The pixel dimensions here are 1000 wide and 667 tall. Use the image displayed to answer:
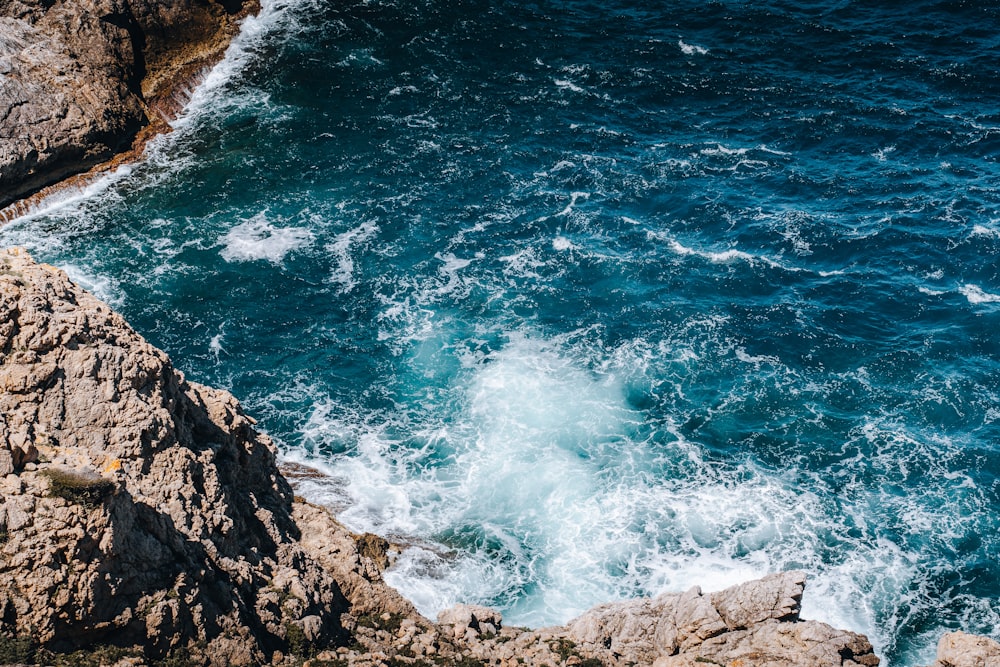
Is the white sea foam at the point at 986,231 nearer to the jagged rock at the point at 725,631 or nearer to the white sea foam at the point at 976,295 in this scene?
the white sea foam at the point at 976,295

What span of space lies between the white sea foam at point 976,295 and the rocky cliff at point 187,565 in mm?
37339

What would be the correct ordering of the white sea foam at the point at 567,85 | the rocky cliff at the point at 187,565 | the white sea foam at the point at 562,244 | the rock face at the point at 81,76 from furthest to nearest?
the white sea foam at the point at 567,85 → the rock face at the point at 81,76 → the white sea foam at the point at 562,244 → the rocky cliff at the point at 187,565

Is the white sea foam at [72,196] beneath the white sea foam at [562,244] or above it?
above

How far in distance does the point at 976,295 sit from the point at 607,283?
27.2m

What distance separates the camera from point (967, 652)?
1267 inches

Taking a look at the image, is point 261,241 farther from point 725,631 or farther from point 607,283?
point 725,631

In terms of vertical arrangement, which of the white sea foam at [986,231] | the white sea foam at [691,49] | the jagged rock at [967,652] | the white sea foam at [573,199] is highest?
the white sea foam at [691,49]

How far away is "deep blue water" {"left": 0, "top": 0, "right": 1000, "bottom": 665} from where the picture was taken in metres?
50.6

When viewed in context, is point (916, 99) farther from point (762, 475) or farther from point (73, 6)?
point (73, 6)

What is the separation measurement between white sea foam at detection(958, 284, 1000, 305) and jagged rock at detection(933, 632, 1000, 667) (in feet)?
125

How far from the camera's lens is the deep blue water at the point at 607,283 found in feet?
166

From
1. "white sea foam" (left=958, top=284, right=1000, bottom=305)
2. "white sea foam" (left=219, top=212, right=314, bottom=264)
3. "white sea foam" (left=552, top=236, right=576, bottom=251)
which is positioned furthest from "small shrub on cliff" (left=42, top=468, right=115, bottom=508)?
"white sea foam" (left=958, top=284, right=1000, bottom=305)

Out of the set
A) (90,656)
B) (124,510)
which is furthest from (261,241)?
(90,656)

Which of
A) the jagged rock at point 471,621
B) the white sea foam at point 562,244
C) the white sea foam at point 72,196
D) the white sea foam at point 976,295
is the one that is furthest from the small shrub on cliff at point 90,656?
the white sea foam at point 976,295
